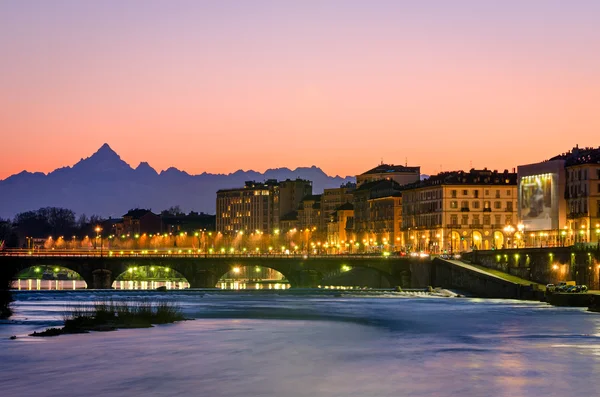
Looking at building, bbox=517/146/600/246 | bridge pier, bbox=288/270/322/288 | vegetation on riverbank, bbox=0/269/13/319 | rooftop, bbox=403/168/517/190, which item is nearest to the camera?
vegetation on riverbank, bbox=0/269/13/319

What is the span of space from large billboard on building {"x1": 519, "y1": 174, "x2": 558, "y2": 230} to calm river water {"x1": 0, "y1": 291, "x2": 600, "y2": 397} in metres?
60.5

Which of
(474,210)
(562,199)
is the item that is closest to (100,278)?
(562,199)

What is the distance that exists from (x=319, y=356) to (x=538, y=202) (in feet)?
338

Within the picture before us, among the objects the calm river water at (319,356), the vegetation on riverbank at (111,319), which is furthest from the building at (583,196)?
the vegetation on riverbank at (111,319)

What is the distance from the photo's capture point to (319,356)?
62312 mm

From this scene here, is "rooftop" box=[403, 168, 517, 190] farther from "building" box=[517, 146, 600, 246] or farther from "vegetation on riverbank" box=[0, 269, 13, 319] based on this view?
"vegetation on riverbank" box=[0, 269, 13, 319]

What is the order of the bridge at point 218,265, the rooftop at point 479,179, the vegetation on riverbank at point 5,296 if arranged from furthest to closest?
the rooftop at point 479,179 < the bridge at point 218,265 < the vegetation on riverbank at point 5,296

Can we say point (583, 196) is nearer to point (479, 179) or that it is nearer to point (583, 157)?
point (583, 157)

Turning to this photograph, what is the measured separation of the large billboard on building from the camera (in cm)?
15700

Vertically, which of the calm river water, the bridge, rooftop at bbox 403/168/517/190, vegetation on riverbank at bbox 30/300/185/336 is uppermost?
rooftop at bbox 403/168/517/190

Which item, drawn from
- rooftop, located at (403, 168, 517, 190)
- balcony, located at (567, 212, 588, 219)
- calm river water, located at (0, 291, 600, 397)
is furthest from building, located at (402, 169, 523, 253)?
calm river water, located at (0, 291, 600, 397)

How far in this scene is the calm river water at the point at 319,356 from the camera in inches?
1961

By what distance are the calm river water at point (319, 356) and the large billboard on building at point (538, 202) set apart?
60.5m

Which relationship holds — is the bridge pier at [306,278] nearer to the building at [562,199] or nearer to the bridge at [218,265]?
the bridge at [218,265]
